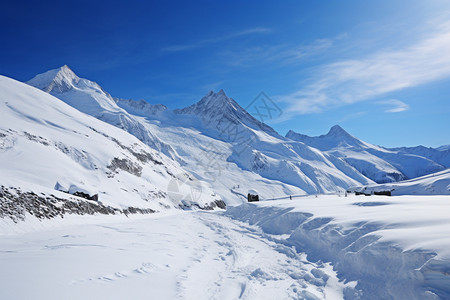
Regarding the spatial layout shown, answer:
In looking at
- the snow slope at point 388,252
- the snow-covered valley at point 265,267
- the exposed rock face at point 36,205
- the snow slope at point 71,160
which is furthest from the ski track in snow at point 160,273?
the snow slope at point 71,160

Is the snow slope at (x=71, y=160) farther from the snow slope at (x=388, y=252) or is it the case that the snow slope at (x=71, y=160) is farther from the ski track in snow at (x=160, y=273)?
the snow slope at (x=388, y=252)

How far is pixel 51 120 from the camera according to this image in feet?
180

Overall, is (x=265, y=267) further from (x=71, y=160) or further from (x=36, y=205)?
(x=71, y=160)

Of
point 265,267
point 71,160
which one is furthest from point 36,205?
point 71,160

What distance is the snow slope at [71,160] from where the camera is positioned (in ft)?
99.1

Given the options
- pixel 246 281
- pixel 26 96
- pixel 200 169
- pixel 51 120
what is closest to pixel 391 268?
pixel 246 281

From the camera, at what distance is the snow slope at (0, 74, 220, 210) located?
30.2m

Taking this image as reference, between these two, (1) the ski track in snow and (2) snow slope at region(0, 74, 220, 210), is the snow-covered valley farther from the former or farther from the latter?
(2) snow slope at region(0, 74, 220, 210)

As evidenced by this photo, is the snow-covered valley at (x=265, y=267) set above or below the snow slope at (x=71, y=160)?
below

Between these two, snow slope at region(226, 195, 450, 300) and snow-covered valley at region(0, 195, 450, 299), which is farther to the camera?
snow-covered valley at region(0, 195, 450, 299)

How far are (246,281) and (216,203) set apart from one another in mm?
64272

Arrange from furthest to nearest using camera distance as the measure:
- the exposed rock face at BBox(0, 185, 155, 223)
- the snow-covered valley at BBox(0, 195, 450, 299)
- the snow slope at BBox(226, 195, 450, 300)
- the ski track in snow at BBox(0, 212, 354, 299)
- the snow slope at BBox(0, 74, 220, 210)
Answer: the snow slope at BBox(0, 74, 220, 210) < the exposed rock face at BBox(0, 185, 155, 223) < the ski track in snow at BBox(0, 212, 354, 299) < the snow-covered valley at BBox(0, 195, 450, 299) < the snow slope at BBox(226, 195, 450, 300)

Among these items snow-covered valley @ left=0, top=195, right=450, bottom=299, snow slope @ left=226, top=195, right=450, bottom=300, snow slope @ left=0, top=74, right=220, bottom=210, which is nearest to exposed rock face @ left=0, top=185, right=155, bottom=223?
snow slope @ left=0, top=74, right=220, bottom=210

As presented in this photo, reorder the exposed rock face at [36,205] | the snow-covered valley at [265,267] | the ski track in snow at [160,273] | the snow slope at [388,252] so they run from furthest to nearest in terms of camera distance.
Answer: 1. the exposed rock face at [36,205]
2. the ski track in snow at [160,273]
3. the snow-covered valley at [265,267]
4. the snow slope at [388,252]
